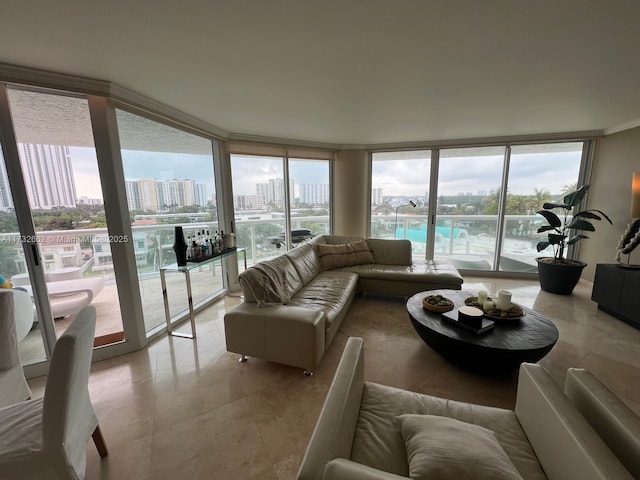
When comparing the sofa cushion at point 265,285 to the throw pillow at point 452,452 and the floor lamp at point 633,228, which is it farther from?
the floor lamp at point 633,228

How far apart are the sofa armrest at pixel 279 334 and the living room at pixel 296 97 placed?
0.55 ft

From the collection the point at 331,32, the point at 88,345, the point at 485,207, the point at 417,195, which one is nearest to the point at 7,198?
the point at 88,345

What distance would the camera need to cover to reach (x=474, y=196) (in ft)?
14.6

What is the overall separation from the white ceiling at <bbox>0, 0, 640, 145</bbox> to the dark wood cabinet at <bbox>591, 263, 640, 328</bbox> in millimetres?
1780

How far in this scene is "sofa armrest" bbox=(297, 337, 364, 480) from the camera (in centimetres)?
Result: 77

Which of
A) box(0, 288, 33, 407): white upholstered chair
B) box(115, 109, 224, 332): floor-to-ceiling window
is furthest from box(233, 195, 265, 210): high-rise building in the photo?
box(0, 288, 33, 407): white upholstered chair

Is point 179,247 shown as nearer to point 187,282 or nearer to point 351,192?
point 187,282

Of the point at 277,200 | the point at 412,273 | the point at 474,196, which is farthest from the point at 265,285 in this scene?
the point at 474,196

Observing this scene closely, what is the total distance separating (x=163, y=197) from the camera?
2.87 meters

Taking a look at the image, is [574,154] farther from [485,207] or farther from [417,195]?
[417,195]

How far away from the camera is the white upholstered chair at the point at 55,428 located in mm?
1009

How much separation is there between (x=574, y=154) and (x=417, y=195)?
7.65 feet

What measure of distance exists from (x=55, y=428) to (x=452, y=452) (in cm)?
150

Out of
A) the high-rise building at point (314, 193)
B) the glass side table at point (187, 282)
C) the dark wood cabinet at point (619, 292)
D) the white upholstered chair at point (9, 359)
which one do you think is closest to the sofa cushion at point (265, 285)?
the glass side table at point (187, 282)
